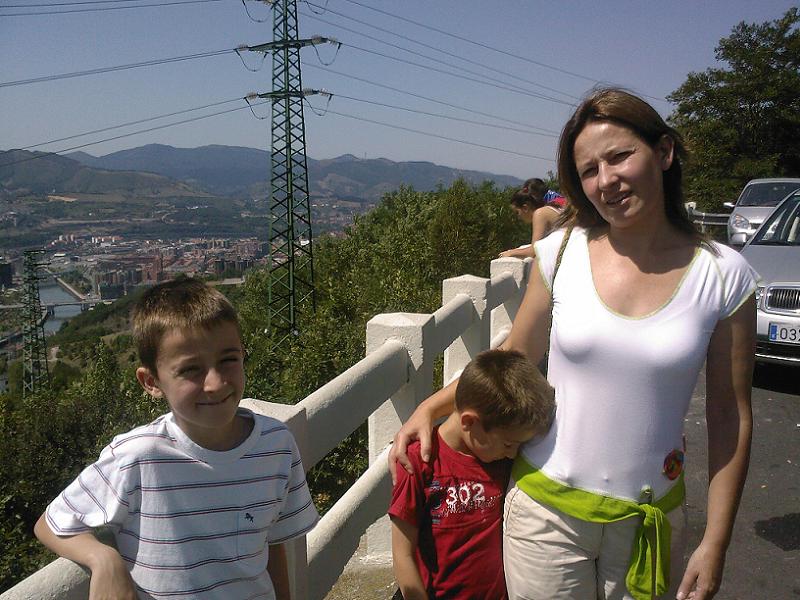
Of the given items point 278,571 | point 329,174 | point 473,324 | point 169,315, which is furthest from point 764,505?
point 329,174

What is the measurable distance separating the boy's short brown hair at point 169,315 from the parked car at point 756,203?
548 inches

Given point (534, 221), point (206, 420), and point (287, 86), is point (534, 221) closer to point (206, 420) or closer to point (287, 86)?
point (206, 420)

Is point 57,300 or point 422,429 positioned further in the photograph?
point 57,300

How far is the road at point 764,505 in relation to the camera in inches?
140

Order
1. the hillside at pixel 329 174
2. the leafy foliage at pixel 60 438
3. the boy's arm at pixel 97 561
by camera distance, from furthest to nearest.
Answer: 1. the hillside at pixel 329 174
2. the leafy foliage at pixel 60 438
3. the boy's arm at pixel 97 561

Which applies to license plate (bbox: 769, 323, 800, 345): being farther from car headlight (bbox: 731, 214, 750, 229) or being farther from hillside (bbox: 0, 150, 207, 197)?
hillside (bbox: 0, 150, 207, 197)

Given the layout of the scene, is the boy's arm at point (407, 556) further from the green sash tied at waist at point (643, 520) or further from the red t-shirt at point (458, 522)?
the green sash tied at waist at point (643, 520)

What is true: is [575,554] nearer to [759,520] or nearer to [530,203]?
[759,520]

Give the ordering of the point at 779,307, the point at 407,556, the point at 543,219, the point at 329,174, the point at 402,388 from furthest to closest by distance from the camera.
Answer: the point at 329,174
the point at 779,307
the point at 543,219
the point at 402,388
the point at 407,556

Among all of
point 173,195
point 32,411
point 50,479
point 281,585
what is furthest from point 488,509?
point 173,195

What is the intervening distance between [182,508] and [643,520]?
3.76ft

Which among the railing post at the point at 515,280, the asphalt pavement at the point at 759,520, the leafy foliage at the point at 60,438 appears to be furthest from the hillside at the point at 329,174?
the asphalt pavement at the point at 759,520

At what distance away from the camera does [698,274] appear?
1859 mm

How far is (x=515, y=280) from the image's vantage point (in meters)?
6.13
